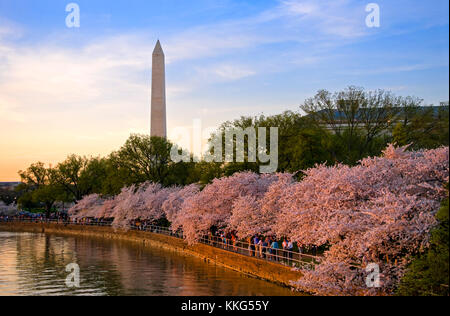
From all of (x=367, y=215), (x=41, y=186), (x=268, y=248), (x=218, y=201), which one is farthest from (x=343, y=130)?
(x=41, y=186)

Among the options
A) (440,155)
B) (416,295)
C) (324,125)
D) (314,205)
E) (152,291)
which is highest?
(324,125)

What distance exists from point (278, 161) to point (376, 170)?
30.3 metres

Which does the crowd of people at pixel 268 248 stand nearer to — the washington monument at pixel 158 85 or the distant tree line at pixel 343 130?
the distant tree line at pixel 343 130

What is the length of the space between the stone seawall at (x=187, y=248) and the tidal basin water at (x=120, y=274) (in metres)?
0.57

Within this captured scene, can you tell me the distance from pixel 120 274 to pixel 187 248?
40.8 ft

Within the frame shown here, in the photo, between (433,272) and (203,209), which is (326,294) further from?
(203,209)

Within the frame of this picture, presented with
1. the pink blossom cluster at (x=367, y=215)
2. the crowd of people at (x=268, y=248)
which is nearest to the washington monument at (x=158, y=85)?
the crowd of people at (x=268, y=248)

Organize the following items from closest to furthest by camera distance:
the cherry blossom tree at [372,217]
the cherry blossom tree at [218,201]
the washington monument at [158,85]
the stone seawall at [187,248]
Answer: the cherry blossom tree at [372,217] → the stone seawall at [187,248] → the cherry blossom tree at [218,201] → the washington monument at [158,85]

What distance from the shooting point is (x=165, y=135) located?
84000mm

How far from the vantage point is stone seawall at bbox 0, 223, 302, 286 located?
3166 cm

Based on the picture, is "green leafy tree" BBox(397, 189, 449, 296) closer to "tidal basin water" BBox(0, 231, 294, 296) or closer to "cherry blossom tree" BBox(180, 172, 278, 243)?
"tidal basin water" BBox(0, 231, 294, 296)

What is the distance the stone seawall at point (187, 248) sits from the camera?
31.7 metres

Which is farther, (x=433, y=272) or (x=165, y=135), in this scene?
(x=165, y=135)
